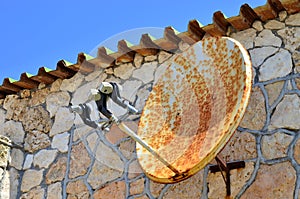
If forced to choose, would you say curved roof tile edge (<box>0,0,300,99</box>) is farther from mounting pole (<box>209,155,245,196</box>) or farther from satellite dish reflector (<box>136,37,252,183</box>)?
mounting pole (<box>209,155,245,196</box>)

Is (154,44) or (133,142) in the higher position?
(154,44)

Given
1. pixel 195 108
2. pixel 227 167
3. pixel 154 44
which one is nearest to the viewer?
pixel 195 108

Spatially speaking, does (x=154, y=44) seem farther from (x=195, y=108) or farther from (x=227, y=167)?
(x=227, y=167)

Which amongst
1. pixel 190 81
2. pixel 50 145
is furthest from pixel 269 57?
pixel 50 145

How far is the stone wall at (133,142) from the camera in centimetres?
384

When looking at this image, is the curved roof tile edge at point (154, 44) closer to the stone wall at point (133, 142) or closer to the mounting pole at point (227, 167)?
the stone wall at point (133, 142)

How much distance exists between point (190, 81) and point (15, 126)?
7.53 feet

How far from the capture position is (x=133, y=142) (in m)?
4.57

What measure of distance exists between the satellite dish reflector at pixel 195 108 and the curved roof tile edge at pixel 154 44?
550mm

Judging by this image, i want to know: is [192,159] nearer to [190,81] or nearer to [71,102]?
[190,81]

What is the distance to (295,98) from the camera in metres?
3.92

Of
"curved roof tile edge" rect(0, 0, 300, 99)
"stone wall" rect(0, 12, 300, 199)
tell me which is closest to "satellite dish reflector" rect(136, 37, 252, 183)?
"stone wall" rect(0, 12, 300, 199)

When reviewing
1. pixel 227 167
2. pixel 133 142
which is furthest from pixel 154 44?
pixel 227 167

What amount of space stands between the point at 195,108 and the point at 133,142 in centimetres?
100
